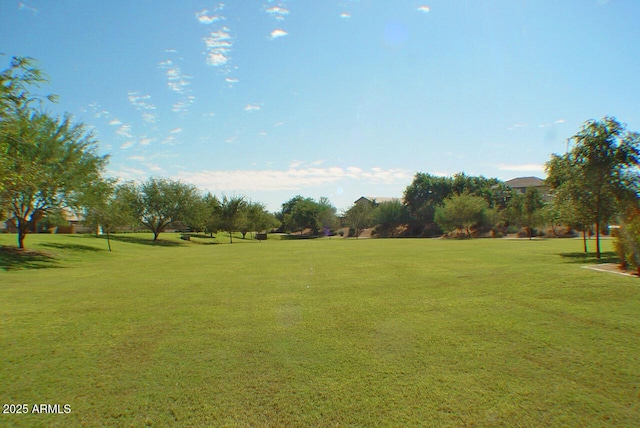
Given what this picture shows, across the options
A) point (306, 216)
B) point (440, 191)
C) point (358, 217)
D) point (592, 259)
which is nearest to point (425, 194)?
point (440, 191)

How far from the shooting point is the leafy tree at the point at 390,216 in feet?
281

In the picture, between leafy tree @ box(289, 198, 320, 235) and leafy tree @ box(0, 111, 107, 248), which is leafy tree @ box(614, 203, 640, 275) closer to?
leafy tree @ box(0, 111, 107, 248)

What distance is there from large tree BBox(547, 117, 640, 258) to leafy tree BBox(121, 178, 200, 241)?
1928 inches

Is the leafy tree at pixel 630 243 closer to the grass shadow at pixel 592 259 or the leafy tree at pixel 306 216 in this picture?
the grass shadow at pixel 592 259

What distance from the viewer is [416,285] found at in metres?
11.7

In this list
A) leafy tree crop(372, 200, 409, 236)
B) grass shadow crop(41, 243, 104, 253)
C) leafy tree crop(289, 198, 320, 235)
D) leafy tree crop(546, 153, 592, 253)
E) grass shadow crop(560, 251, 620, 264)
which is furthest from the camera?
leafy tree crop(289, 198, 320, 235)

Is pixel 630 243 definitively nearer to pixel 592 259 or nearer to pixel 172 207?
pixel 592 259

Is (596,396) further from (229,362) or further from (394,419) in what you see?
(229,362)

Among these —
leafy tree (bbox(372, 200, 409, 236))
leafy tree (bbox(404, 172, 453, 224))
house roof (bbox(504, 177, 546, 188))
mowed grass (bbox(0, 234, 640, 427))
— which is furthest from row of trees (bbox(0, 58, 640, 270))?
house roof (bbox(504, 177, 546, 188))

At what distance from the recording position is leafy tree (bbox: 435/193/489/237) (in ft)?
203

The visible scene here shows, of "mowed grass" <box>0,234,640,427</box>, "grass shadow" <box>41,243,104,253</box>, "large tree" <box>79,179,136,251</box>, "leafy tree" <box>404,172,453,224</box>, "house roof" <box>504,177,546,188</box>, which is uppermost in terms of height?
"house roof" <box>504,177,546,188</box>

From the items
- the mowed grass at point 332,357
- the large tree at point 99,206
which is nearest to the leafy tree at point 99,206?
the large tree at point 99,206

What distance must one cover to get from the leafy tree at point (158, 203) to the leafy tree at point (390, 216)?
156 ft

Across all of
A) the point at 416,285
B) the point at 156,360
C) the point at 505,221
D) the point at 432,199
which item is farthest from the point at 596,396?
the point at 432,199
